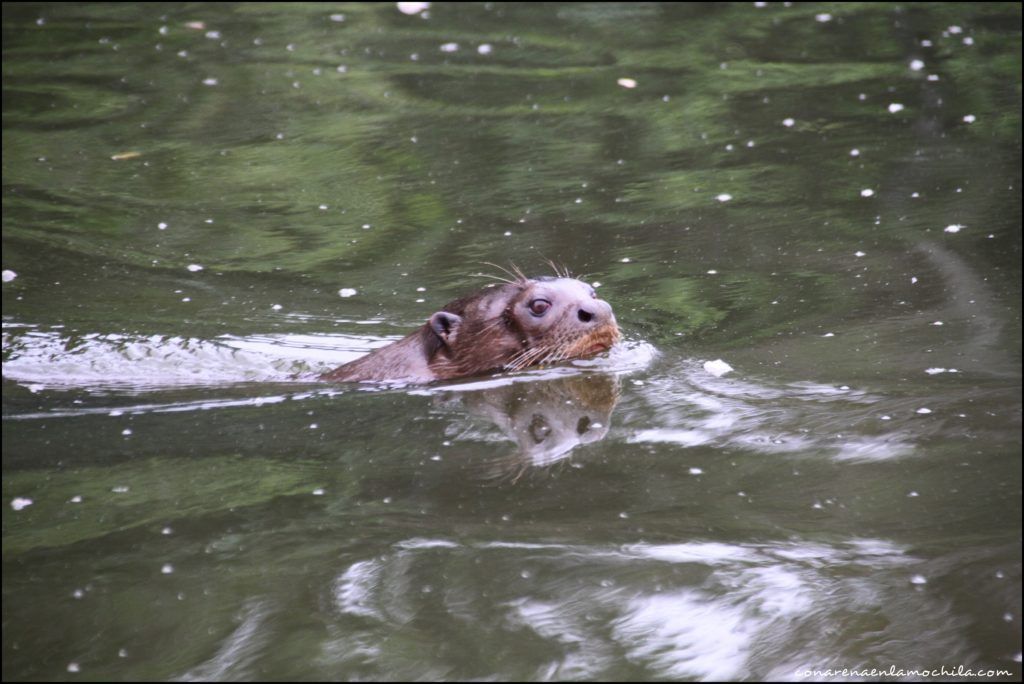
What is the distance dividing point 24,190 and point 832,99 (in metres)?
7.10

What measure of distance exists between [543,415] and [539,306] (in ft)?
3.08

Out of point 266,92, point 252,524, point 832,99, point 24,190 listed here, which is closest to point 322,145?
point 266,92

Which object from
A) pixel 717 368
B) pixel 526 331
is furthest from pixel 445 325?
pixel 717 368

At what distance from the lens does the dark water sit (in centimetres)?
433

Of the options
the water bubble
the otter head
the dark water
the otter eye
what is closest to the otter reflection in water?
the dark water

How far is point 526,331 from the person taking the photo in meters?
6.95

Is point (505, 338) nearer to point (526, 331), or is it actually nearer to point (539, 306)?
point (526, 331)

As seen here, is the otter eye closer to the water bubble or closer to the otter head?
the otter head

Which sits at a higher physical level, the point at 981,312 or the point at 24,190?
the point at 981,312

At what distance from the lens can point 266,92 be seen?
12.8 m

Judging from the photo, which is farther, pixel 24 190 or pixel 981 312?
pixel 24 190

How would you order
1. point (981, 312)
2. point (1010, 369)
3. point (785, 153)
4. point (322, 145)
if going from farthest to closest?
1. point (322, 145)
2. point (785, 153)
3. point (981, 312)
4. point (1010, 369)

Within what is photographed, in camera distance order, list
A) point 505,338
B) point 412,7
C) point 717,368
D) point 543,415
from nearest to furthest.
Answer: point 543,415 → point 717,368 → point 505,338 → point 412,7

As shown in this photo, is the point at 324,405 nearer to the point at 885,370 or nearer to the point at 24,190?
the point at 885,370
